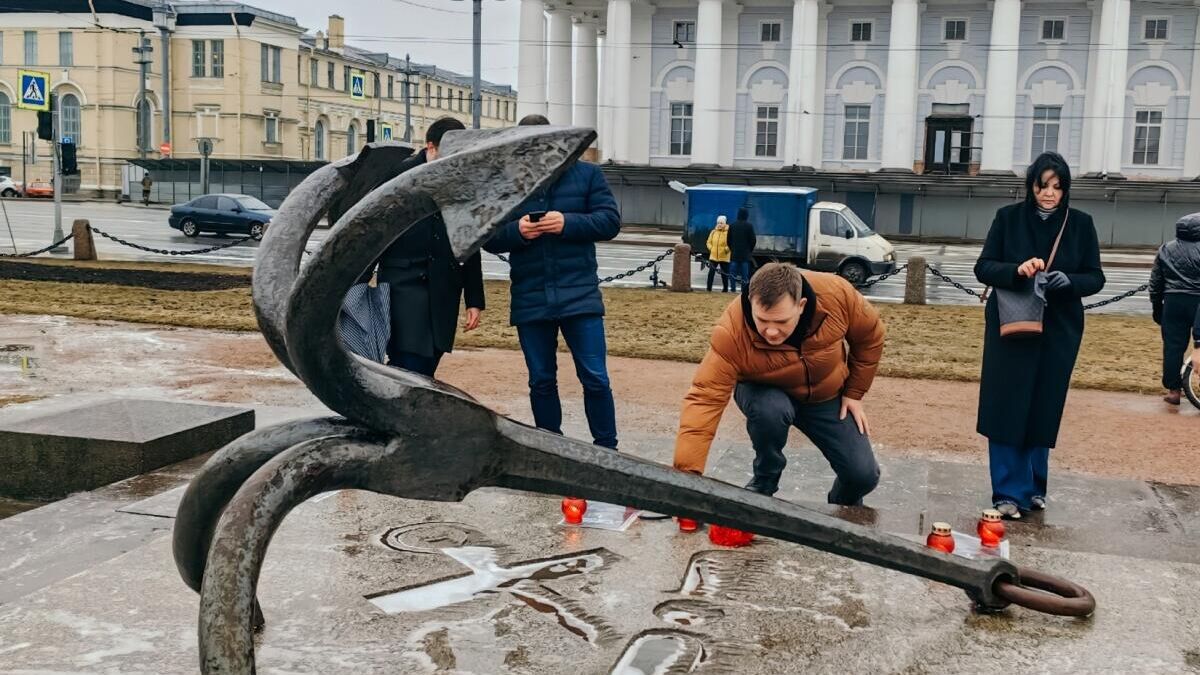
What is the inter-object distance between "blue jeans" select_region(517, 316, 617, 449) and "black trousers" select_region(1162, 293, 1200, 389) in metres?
5.22

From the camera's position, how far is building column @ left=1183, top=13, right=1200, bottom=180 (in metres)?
44.3

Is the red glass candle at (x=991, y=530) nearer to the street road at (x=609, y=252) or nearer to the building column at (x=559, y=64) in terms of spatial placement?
the street road at (x=609, y=252)

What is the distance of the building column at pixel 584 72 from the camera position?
177ft

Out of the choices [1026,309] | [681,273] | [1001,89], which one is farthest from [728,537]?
[1001,89]

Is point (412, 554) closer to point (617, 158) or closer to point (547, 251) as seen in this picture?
point (547, 251)

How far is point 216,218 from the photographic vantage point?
2922 cm

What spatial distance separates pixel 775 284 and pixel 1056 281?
1.63 metres

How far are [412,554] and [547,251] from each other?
5.82 feet

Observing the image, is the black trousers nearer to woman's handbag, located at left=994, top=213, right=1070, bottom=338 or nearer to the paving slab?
woman's handbag, located at left=994, top=213, right=1070, bottom=338

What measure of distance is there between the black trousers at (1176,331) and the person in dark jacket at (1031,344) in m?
4.09

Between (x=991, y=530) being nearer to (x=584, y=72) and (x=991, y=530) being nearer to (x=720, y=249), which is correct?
(x=720, y=249)

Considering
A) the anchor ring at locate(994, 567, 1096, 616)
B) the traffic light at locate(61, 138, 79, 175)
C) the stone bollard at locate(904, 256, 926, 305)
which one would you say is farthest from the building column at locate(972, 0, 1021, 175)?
the anchor ring at locate(994, 567, 1096, 616)

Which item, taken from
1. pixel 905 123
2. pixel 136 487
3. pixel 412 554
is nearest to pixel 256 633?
pixel 412 554

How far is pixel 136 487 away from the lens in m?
5.07
